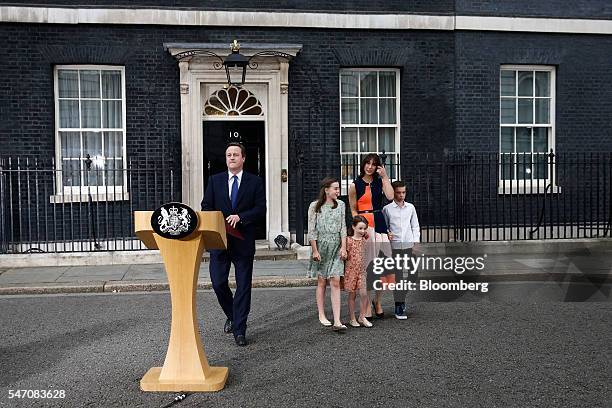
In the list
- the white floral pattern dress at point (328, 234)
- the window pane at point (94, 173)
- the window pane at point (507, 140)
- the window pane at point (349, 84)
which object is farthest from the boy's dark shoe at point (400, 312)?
the window pane at point (507, 140)

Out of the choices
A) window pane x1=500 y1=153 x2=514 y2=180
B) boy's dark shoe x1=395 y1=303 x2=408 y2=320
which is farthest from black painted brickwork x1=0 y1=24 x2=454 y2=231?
boy's dark shoe x1=395 y1=303 x2=408 y2=320

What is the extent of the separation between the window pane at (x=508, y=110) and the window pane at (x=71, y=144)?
8297mm

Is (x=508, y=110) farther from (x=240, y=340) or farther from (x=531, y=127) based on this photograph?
(x=240, y=340)

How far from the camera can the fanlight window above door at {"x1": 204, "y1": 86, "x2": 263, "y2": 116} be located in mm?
13172

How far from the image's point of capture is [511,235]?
13352 millimetres

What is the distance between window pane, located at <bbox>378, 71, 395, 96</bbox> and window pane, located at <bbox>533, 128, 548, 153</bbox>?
3.10 m

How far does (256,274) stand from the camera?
10805mm

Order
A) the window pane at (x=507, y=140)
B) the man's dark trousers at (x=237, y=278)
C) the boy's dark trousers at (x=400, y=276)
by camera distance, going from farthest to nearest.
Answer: the window pane at (x=507, y=140), the boy's dark trousers at (x=400, y=276), the man's dark trousers at (x=237, y=278)

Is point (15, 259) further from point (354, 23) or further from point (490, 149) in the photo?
point (490, 149)

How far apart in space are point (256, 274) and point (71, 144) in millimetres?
4719

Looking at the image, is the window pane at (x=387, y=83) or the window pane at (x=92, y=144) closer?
the window pane at (x=92, y=144)

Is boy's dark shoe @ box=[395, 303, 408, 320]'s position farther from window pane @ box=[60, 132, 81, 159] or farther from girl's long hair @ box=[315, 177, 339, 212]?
window pane @ box=[60, 132, 81, 159]

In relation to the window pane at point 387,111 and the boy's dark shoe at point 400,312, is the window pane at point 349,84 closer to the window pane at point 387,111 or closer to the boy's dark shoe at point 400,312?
the window pane at point 387,111

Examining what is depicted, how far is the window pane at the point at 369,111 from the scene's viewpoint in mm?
13828
